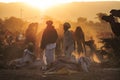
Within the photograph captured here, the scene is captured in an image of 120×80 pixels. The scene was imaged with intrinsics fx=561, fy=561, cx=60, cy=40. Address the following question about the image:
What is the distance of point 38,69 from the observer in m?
22.8

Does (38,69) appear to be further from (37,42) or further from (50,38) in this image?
(37,42)

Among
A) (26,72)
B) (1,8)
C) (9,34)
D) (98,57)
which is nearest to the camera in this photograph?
(26,72)

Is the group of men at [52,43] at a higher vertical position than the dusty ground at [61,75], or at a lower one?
higher

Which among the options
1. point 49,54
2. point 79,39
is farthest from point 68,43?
point 79,39

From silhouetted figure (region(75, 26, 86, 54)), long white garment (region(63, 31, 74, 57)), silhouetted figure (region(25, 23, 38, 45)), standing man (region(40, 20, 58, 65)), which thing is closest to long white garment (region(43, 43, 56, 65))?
standing man (region(40, 20, 58, 65))

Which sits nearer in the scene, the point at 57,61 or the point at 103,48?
the point at 57,61

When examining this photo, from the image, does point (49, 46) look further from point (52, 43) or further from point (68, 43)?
point (68, 43)

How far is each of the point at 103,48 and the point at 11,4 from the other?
10823 cm

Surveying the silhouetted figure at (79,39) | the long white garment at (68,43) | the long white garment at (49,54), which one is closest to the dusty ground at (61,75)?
the long white garment at (49,54)

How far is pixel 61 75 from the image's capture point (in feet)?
69.1

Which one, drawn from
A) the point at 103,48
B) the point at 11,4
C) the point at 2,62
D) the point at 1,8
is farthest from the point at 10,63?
the point at 11,4

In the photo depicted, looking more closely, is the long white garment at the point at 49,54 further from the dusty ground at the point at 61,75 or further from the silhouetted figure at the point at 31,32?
the silhouetted figure at the point at 31,32

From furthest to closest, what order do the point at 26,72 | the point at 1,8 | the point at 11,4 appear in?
the point at 11,4 → the point at 1,8 → the point at 26,72

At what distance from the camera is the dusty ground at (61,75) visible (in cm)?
2027
